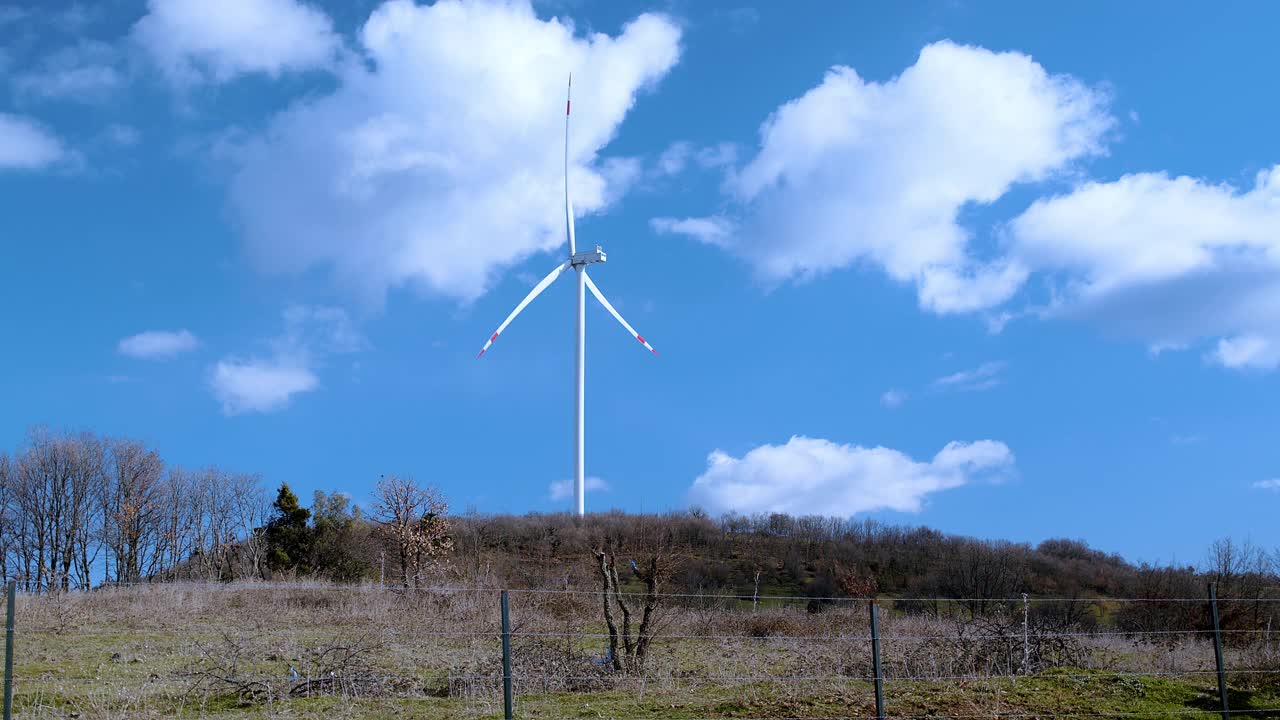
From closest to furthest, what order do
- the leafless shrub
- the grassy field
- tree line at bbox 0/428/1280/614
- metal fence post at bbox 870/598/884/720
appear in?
metal fence post at bbox 870/598/884/720 → the grassy field → the leafless shrub → tree line at bbox 0/428/1280/614

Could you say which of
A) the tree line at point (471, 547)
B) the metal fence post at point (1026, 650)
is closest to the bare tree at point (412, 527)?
the tree line at point (471, 547)

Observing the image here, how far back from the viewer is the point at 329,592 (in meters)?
27.1

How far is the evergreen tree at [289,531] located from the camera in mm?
43938

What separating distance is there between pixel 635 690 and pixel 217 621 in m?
12.6

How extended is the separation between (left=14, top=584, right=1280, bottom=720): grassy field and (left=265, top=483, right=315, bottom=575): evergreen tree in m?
21.0

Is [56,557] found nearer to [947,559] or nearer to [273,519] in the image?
[273,519]

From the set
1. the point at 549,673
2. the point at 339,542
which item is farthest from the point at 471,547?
the point at 549,673

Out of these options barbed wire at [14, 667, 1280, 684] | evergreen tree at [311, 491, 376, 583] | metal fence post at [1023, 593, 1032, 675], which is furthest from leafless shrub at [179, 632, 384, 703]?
evergreen tree at [311, 491, 376, 583]

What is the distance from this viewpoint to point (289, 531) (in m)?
44.5

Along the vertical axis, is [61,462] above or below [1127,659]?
above

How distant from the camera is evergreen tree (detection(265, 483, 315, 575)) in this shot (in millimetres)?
43938

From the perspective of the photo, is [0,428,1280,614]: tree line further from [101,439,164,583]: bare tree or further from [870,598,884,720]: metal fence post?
[870,598,884,720]: metal fence post

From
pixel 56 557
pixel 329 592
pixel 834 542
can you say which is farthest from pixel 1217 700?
pixel 56 557

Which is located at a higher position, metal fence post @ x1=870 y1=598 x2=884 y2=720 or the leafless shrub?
metal fence post @ x1=870 y1=598 x2=884 y2=720
